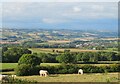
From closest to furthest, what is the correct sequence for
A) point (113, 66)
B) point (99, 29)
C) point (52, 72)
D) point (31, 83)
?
point (31, 83)
point (52, 72)
point (113, 66)
point (99, 29)

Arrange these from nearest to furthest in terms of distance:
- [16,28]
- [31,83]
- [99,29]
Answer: [31,83]
[16,28]
[99,29]

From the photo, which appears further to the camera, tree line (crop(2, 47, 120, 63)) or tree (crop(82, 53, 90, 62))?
tree (crop(82, 53, 90, 62))

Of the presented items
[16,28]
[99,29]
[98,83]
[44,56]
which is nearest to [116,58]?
[44,56]

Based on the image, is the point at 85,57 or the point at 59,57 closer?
the point at 59,57

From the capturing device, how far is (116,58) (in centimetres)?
3784

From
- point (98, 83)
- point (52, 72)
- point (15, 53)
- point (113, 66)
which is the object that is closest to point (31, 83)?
point (98, 83)

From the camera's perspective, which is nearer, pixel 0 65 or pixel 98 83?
pixel 98 83

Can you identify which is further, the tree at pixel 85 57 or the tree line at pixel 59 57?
the tree at pixel 85 57

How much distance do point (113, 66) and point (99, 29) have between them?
85.6 m

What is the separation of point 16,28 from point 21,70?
6069 cm

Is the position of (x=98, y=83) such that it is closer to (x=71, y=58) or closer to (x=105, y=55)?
(x=71, y=58)

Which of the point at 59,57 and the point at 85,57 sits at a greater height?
the point at 59,57

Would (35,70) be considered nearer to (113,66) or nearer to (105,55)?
(113,66)

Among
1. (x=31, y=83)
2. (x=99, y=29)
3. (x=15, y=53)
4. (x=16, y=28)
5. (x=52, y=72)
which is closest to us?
(x=31, y=83)
